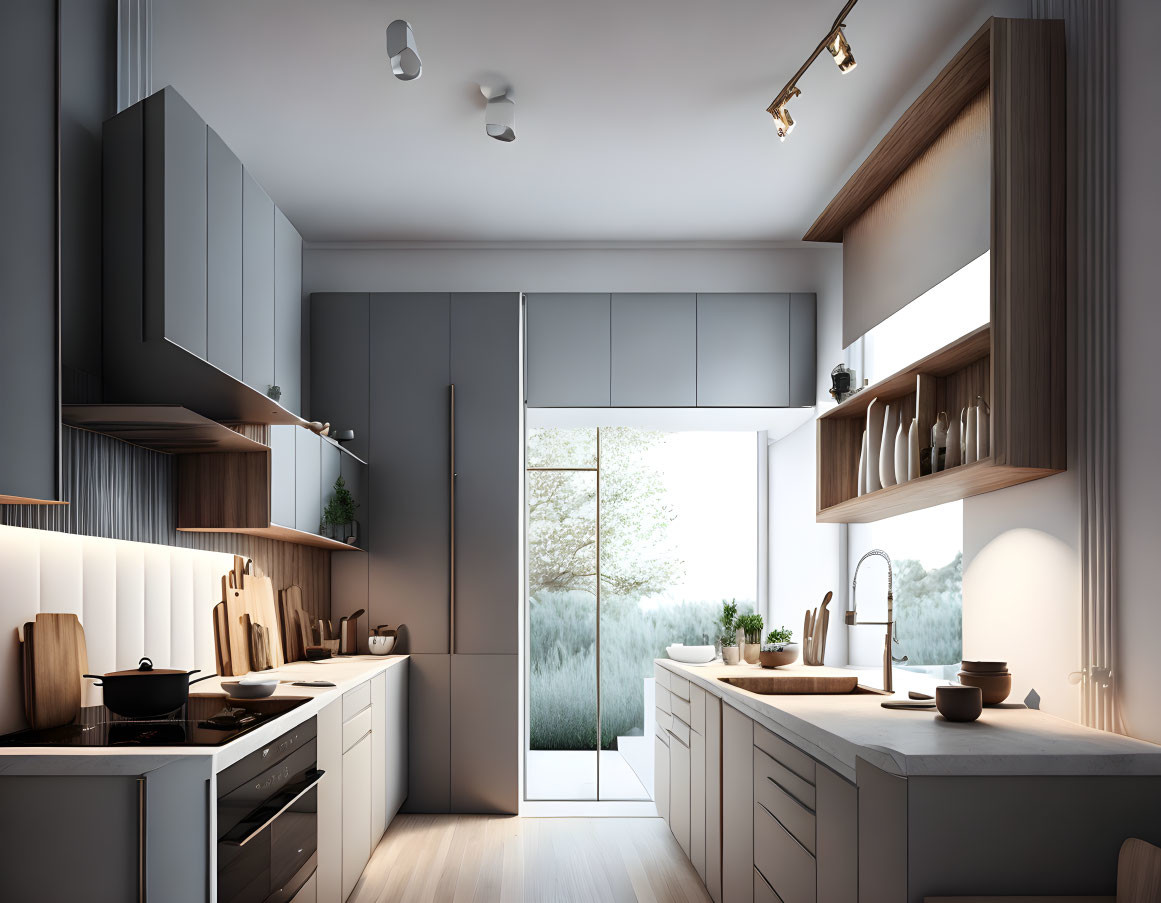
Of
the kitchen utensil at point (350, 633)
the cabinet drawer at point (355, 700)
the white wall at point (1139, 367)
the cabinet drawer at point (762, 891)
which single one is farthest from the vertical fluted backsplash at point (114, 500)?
the white wall at point (1139, 367)

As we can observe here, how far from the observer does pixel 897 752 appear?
6.45ft

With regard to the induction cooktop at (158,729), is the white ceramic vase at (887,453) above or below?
above

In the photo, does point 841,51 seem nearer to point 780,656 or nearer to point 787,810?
point 787,810

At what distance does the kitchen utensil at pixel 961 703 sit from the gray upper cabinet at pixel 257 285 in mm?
2385

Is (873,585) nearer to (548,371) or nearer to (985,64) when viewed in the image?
(548,371)

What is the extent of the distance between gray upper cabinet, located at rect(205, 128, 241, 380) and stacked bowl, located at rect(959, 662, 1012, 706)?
2.36m

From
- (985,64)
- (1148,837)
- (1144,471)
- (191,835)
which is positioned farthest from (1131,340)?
(191,835)

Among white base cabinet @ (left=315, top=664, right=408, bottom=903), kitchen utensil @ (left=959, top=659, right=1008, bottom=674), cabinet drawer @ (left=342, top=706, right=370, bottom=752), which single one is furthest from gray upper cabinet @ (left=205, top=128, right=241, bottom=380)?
kitchen utensil @ (left=959, top=659, right=1008, bottom=674)

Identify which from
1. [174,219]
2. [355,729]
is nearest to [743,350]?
[355,729]

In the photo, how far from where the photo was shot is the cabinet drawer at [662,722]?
474cm

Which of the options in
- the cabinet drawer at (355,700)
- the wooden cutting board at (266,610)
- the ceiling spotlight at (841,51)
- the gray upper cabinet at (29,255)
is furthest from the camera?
the wooden cutting board at (266,610)

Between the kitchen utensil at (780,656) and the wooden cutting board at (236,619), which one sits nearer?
the wooden cutting board at (236,619)

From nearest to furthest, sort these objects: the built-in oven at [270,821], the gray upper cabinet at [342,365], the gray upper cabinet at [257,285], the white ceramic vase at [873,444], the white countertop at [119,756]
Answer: the white countertop at [119,756]
the built-in oven at [270,821]
the gray upper cabinet at [257,285]
the white ceramic vase at [873,444]
the gray upper cabinet at [342,365]

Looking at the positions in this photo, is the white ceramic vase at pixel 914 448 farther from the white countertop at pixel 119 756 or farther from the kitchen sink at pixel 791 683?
the white countertop at pixel 119 756
